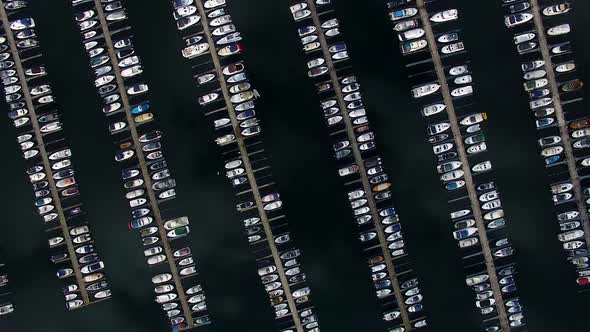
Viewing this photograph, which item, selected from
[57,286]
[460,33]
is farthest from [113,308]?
[460,33]

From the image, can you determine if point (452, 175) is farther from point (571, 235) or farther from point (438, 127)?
point (571, 235)

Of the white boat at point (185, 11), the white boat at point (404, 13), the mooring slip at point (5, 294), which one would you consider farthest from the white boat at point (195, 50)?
the mooring slip at point (5, 294)

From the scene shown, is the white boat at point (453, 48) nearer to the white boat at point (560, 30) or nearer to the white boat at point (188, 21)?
the white boat at point (560, 30)

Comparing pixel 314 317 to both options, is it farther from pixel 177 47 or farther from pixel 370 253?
pixel 177 47

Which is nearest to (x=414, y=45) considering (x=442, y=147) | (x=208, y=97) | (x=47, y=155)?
(x=442, y=147)

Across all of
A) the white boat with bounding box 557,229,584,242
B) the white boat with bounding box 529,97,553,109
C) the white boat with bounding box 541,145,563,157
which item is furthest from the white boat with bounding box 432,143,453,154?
the white boat with bounding box 557,229,584,242

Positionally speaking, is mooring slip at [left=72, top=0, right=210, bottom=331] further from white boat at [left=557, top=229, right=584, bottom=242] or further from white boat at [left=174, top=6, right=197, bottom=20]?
white boat at [left=557, top=229, right=584, bottom=242]
